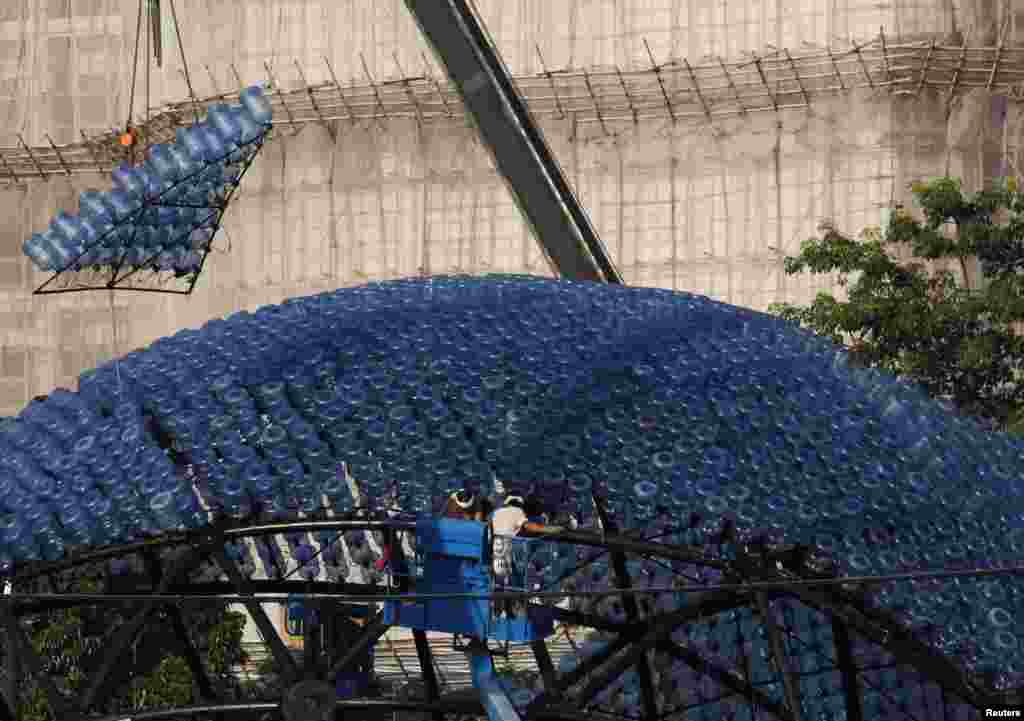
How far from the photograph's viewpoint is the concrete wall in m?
47.9

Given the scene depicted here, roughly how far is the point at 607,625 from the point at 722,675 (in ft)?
4.55

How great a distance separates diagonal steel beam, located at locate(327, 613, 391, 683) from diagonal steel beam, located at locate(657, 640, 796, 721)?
3249 mm

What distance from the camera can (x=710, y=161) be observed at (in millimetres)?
49250

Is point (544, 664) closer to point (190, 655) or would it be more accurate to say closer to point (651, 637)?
point (651, 637)

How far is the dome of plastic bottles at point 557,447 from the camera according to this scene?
2180cm

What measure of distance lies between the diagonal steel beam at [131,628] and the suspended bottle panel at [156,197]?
8534 mm

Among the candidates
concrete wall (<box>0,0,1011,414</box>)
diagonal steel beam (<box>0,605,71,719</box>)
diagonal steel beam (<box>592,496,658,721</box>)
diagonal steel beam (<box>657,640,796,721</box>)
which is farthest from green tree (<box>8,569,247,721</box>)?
diagonal steel beam (<box>0,605,71,719</box>)

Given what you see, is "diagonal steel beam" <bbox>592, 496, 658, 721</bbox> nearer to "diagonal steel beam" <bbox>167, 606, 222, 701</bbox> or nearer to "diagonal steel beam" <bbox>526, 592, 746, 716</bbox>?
"diagonal steel beam" <bbox>526, 592, 746, 716</bbox>

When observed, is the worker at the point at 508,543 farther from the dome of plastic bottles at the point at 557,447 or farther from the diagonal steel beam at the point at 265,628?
the diagonal steel beam at the point at 265,628

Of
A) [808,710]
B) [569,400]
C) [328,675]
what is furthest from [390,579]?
[808,710]

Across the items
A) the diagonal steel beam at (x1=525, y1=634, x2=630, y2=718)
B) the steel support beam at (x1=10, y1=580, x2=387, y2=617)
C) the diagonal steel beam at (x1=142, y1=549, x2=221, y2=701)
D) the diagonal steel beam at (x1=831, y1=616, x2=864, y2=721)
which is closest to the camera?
the diagonal steel beam at (x1=525, y1=634, x2=630, y2=718)

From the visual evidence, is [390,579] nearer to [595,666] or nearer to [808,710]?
[595,666]

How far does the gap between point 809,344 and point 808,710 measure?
3.93 meters

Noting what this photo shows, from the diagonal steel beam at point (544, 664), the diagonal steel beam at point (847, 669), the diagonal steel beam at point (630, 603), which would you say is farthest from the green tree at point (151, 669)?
the diagonal steel beam at point (847, 669)
